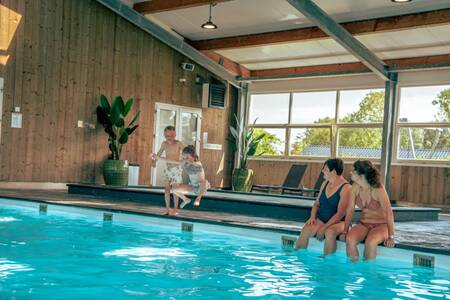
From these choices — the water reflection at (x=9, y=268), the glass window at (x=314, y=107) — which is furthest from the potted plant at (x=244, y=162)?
the water reflection at (x=9, y=268)

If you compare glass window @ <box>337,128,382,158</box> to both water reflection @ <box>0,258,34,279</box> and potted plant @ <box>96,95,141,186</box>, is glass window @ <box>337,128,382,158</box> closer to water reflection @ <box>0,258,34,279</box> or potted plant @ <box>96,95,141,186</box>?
potted plant @ <box>96,95,141,186</box>

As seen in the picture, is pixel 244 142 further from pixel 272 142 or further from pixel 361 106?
pixel 361 106

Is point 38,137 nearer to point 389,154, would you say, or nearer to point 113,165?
point 113,165

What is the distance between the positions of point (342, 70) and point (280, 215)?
20.3ft

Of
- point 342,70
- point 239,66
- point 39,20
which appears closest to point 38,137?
point 39,20

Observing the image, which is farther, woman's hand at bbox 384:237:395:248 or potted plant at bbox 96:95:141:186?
potted plant at bbox 96:95:141:186

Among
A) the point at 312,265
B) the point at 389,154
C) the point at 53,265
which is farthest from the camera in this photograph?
the point at 389,154

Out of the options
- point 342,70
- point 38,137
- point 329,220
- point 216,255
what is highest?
point 342,70

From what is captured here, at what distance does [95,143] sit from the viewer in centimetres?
1228

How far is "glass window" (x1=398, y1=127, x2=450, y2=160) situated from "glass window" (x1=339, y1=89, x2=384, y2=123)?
0.74 meters

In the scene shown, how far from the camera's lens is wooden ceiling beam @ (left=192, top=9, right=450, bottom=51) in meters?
9.93

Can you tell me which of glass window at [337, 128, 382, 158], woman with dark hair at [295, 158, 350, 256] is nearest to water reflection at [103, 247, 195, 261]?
woman with dark hair at [295, 158, 350, 256]

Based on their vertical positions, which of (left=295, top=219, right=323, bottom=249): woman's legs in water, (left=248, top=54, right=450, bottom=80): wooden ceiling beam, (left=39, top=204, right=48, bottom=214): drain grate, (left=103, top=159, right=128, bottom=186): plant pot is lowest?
(left=39, top=204, right=48, bottom=214): drain grate

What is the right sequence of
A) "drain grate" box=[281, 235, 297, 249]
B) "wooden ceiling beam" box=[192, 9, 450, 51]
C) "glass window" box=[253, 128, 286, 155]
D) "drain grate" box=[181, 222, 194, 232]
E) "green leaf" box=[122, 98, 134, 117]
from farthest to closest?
"glass window" box=[253, 128, 286, 155]
"green leaf" box=[122, 98, 134, 117]
"wooden ceiling beam" box=[192, 9, 450, 51]
"drain grate" box=[181, 222, 194, 232]
"drain grate" box=[281, 235, 297, 249]
